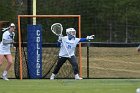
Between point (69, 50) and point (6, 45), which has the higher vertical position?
point (6, 45)

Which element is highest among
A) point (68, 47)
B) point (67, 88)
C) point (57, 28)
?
point (57, 28)

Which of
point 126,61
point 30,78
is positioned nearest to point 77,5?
point 30,78

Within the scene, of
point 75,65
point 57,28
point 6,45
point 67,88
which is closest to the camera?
point 67,88

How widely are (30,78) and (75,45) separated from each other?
78.9 inches

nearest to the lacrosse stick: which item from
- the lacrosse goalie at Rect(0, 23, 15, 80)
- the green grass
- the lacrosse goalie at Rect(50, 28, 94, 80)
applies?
the lacrosse goalie at Rect(50, 28, 94, 80)

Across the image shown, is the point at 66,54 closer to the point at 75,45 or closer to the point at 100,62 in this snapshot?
the point at 75,45

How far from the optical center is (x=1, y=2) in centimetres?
2298

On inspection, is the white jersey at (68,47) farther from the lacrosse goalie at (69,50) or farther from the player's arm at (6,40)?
the player's arm at (6,40)

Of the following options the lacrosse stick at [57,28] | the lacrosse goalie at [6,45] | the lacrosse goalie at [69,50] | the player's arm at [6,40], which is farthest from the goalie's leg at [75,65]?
the player's arm at [6,40]

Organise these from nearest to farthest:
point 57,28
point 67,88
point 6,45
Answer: point 67,88 < point 6,45 < point 57,28

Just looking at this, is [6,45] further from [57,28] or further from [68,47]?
[68,47]

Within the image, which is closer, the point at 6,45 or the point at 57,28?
the point at 6,45

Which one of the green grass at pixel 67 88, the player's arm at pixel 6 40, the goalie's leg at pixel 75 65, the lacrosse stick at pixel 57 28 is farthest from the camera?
the lacrosse stick at pixel 57 28

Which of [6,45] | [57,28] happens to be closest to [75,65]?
[57,28]
